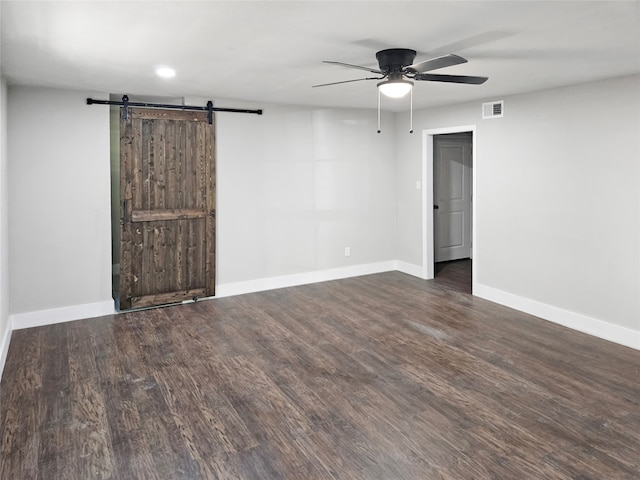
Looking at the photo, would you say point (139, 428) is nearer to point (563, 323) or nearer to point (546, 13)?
point (546, 13)

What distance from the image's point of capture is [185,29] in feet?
8.57

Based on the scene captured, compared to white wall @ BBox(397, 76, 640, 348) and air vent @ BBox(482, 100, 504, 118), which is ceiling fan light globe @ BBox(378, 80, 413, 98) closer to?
white wall @ BBox(397, 76, 640, 348)

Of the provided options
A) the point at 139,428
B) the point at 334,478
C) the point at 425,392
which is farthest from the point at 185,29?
the point at 425,392

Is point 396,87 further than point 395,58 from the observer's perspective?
Yes

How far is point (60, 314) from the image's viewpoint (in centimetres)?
462

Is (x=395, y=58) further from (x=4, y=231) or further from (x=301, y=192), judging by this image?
(x=4, y=231)

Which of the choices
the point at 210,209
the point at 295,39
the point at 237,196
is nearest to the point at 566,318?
the point at 295,39

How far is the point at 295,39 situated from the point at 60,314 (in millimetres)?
3619

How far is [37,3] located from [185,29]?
72 centimetres

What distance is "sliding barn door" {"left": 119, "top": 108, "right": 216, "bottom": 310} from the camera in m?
4.90

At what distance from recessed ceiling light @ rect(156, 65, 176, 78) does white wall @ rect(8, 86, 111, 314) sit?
1.21m

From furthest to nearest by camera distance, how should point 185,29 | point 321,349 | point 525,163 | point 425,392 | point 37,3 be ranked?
point 525,163, point 321,349, point 425,392, point 185,29, point 37,3

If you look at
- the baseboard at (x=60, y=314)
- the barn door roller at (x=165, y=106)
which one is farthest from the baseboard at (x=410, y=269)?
the baseboard at (x=60, y=314)

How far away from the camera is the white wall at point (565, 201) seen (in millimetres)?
3949
